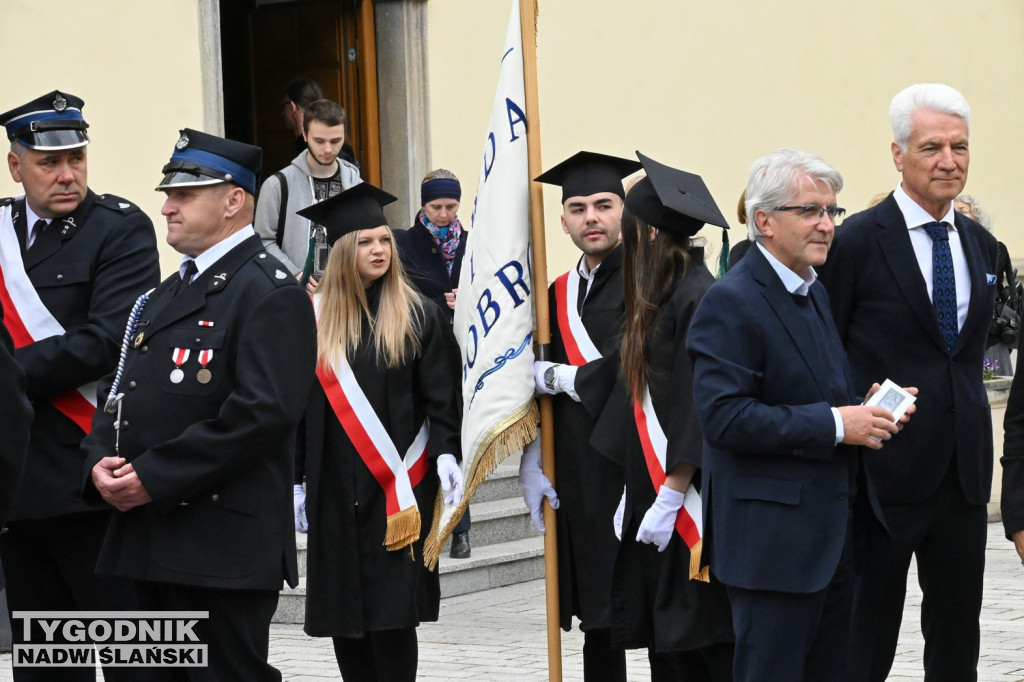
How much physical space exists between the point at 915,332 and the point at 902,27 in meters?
10.2

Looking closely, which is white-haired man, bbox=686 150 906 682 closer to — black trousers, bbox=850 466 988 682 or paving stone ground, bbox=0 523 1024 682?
black trousers, bbox=850 466 988 682

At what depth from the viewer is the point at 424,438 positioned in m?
5.57

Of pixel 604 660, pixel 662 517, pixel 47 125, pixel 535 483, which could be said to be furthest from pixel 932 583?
pixel 47 125

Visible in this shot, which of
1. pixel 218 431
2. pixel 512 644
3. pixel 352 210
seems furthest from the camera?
pixel 512 644

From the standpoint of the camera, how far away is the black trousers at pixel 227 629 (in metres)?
4.40

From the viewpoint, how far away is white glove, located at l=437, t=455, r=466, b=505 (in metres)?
5.45

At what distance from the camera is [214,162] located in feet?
15.0

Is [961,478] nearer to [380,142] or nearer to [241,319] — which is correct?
[241,319]

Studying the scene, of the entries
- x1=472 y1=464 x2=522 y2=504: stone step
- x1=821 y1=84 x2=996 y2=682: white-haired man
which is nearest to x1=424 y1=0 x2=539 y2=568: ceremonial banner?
x1=821 y1=84 x2=996 y2=682: white-haired man

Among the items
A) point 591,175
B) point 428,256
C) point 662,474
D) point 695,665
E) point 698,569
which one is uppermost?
point 591,175

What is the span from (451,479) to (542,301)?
2.21 feet

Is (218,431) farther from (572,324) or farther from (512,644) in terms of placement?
(512,644)

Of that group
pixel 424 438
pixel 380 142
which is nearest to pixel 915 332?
pixel 424 438

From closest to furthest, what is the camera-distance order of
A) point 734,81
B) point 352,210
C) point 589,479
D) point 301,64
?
point 589,479 < point 352,210 < point 301,64 < point 734,81
